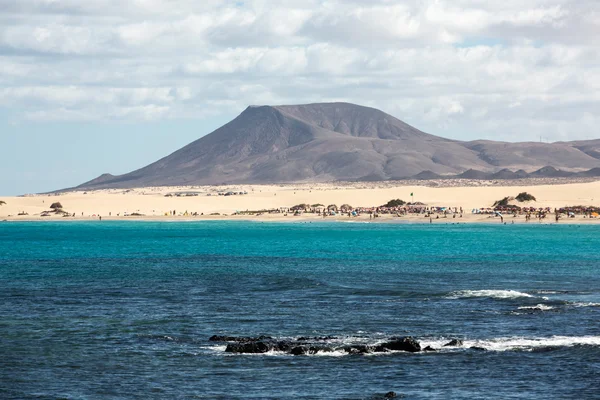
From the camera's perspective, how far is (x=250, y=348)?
2873 cm

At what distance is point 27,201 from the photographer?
19275cm

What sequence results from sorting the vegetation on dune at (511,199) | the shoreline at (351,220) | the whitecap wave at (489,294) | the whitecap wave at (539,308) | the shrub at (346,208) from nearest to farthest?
Result: 1. the whitecap wave at (539,308)
2. the whitecap wave at (489,294)
3. the shoreline at (351,220)
4. the vegetation on dune at (511,199)
5. the shrub at (346,208)

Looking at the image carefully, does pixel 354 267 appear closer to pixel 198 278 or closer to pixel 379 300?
pixel 198 278

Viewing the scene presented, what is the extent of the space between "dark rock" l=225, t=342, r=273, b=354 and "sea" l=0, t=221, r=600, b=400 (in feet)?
1.39

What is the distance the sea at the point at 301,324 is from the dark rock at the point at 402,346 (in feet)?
1.25

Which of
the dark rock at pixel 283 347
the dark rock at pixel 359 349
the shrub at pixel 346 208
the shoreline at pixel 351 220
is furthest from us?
the shrub at pixel 346 208

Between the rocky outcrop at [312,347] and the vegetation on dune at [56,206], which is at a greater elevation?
the vegetation on dune at [56,206]

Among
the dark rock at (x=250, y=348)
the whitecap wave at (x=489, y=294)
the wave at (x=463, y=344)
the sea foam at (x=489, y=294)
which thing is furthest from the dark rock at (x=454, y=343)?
the sea foam at (x=489, y=294)

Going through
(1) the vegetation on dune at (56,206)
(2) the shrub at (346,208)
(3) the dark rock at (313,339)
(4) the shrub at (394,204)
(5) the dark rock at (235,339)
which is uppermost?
(1) the vegetation on dune at (56,206)

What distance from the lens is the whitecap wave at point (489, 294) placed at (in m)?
41.1

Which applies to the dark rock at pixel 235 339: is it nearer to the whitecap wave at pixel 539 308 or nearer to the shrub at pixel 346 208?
the whitecap wave at pixel 539 308

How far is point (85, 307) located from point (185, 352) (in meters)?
11.1

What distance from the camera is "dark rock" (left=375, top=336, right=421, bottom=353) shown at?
2856 cm

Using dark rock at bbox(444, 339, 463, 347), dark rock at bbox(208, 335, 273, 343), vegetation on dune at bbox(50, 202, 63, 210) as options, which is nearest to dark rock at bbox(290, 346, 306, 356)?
dark rock at bbox(208, 335, 273, 343)
